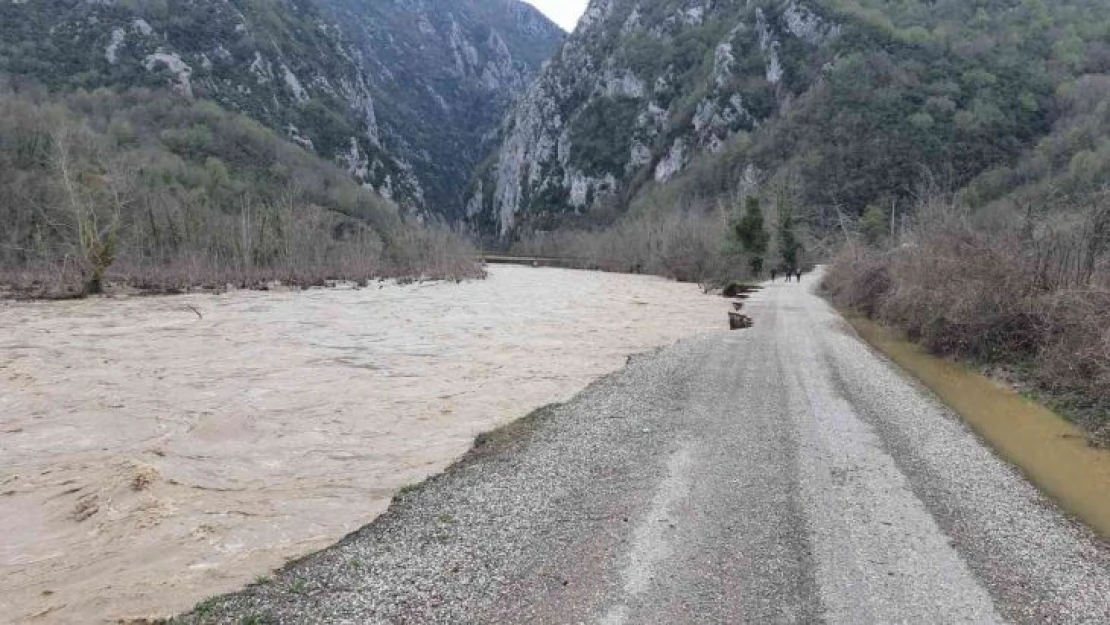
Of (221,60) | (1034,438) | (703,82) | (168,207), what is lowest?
(1034,438)

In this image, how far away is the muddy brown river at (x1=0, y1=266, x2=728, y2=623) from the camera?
6.42 meters

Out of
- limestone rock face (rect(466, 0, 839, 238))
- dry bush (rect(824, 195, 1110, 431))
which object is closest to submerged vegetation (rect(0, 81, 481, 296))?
dry bush (rect(824, 195, 1110, 431))

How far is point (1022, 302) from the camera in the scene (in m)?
17.6

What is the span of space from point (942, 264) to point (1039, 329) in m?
4.08

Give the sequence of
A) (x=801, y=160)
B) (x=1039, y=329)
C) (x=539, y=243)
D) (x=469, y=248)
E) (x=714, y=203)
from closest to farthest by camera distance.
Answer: (x=1039, y=329) → (x=469, y=248) → (x=801, y=160) → (x=714, y=203) → (x=539, y=243)

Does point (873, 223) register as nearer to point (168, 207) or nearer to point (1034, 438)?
point (1034, 438)

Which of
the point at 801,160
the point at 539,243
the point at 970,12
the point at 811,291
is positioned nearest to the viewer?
the point at 811,291

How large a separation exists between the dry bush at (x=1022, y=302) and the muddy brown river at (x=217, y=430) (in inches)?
334

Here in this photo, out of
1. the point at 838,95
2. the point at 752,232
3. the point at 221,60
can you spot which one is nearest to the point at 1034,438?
the point at 752,232

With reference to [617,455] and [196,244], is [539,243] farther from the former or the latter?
[617,455]

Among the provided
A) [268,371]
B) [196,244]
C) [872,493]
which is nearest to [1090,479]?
[872,493]

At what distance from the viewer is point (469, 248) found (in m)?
102

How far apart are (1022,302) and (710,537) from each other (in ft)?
51.4

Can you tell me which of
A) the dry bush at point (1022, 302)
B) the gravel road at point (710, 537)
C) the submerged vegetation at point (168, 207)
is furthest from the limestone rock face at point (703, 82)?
the gravel road at point (710, 537)
